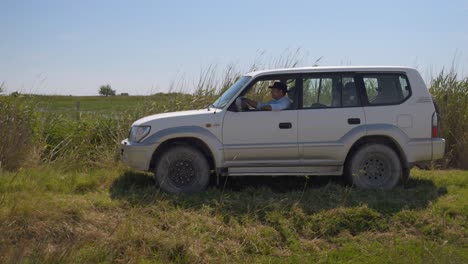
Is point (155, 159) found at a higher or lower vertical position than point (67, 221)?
higher

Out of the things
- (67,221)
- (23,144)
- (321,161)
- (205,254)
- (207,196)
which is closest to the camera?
(205,254)

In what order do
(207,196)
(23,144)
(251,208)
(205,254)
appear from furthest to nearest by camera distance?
(23,144) < (207,196) < (251,208) < (205,254)

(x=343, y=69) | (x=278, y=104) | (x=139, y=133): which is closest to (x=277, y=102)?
(x=278, y=104)

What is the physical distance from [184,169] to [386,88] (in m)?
3.27

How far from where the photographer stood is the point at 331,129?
7.68m

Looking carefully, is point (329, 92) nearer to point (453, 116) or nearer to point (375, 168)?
point (375, 168)

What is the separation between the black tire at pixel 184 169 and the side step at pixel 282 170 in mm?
406

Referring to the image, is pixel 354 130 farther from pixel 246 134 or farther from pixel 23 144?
pixel 23 144

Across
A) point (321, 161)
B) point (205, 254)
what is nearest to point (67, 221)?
point (205, 254)

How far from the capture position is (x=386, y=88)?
314 inches

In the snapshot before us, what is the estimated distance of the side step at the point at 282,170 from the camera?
300 inches

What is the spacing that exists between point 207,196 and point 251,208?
2.69 ft

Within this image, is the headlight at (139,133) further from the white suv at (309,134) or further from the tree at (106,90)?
the tree at (106,90)

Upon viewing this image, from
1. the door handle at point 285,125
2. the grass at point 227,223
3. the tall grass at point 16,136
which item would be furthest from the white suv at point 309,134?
the tall grass at point 16,136
